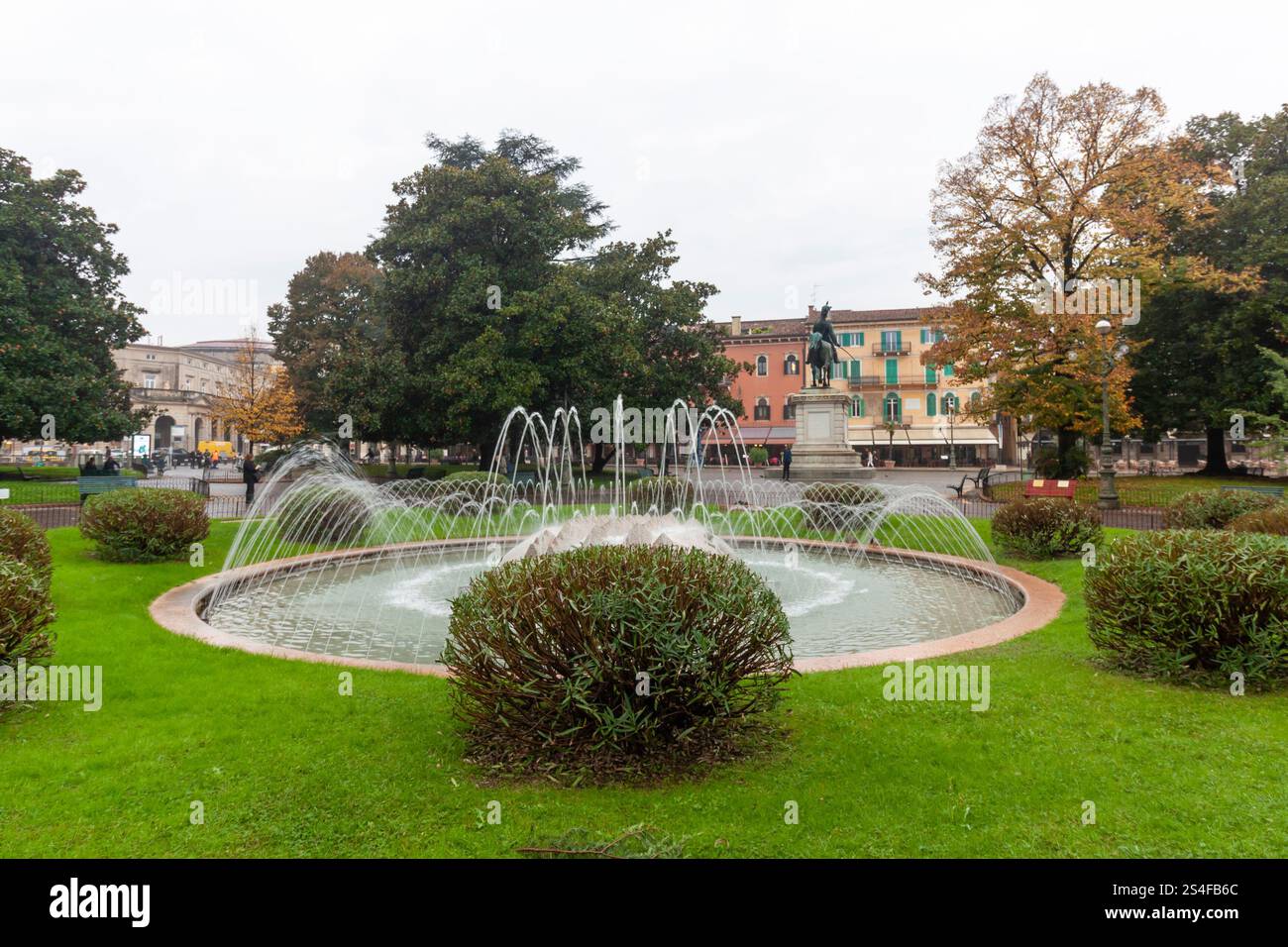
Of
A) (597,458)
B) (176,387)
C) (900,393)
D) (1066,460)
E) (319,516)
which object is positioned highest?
(176,387)

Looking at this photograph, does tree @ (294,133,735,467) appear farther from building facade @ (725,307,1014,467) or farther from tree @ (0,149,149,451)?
building facade @ (725,307,1014,467)

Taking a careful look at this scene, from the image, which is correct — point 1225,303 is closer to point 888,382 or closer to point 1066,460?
point 1066,460

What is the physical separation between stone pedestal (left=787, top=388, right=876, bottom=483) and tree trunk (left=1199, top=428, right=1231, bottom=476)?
64.3ft

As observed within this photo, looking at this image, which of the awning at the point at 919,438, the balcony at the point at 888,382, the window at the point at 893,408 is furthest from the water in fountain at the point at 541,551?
the balcony at the point at 888,382

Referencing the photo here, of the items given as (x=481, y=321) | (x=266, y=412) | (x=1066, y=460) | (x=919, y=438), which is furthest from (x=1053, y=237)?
(x=266, y=412)

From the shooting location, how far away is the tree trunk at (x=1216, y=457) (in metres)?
35.1

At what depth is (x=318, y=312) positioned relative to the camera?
47.8 meters

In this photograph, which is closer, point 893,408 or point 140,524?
point 140,524

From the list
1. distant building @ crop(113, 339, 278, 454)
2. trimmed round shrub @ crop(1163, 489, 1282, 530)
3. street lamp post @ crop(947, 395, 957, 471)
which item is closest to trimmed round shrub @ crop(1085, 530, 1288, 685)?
trimmed round shrub @ crop(1163, 489, 1282, 530)

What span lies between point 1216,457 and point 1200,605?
1461 inches

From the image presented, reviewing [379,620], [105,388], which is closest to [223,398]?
[105,388]

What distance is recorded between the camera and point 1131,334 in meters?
34.8
